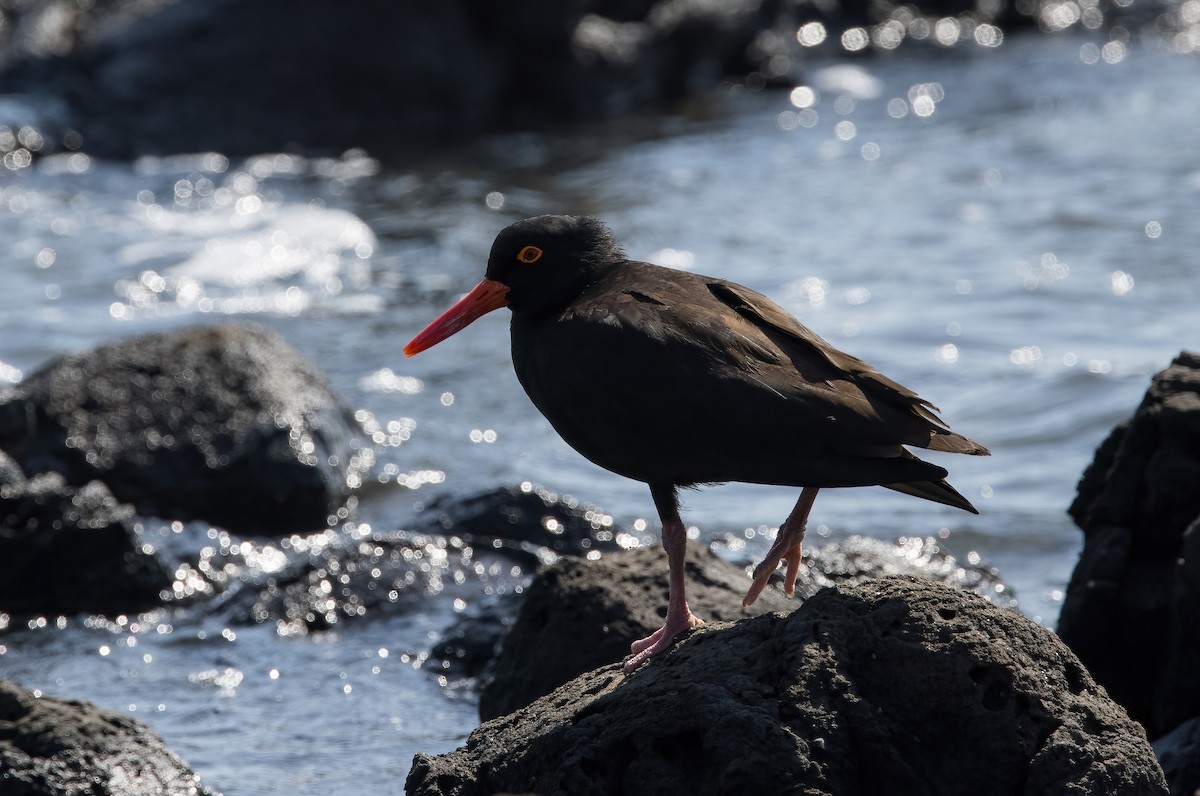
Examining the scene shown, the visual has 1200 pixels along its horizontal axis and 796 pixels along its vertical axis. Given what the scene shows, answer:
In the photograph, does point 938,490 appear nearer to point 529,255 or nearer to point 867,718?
point 867,718

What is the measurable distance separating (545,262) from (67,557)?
3488 millimetres

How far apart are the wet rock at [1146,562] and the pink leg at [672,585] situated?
1.80 meters

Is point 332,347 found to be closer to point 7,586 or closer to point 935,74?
point 7,586

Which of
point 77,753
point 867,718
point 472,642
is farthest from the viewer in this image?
point 472,642

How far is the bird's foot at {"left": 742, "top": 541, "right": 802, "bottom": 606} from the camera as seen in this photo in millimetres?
4210

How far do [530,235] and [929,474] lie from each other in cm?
160

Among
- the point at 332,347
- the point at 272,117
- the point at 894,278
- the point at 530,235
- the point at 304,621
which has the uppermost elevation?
the point at 272,117

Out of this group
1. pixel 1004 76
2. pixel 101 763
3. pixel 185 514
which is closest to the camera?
pixel 101 763

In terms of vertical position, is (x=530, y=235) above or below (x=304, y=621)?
above

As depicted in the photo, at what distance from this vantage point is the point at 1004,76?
709 inches

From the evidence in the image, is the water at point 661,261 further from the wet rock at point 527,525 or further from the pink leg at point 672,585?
the pink leg at point 672,585

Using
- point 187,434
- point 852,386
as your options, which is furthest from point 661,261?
point 852,386

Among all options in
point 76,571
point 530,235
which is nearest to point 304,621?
point 76,571

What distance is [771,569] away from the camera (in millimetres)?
4242
